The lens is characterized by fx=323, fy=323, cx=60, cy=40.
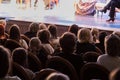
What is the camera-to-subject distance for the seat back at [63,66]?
317 centimetres

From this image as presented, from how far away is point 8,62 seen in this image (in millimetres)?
2430

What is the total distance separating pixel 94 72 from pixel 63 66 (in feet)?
1.15

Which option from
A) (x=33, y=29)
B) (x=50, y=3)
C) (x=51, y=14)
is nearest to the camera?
(x=33, y=29)

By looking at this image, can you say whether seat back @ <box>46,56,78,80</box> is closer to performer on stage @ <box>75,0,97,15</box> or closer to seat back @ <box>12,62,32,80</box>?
seat back @ <box>12,62,32,80</box>

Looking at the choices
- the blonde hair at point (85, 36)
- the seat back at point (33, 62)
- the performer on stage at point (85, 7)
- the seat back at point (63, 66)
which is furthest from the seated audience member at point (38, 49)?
the performer on stage at point (85, 7)

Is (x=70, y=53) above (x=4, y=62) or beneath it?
beneath

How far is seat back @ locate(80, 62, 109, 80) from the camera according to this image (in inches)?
118

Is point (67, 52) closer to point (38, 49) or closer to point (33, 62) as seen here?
point (33, 62)

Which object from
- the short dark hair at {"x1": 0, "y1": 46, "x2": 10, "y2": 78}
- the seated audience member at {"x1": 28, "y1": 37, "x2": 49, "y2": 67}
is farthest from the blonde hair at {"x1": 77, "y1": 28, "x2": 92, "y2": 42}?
the short dark hair at {"x1": 0, "y1": 46, "x2": 10, "y2": 78}

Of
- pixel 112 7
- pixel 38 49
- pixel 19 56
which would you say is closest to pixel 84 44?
pixel 38 49

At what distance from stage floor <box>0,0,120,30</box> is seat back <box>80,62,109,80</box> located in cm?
649

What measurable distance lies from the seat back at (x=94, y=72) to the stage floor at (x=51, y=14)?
21.3 feet

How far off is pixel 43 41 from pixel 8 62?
2.49 metres

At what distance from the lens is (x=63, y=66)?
10.6 ft
